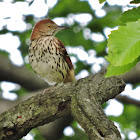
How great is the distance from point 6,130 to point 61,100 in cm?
60

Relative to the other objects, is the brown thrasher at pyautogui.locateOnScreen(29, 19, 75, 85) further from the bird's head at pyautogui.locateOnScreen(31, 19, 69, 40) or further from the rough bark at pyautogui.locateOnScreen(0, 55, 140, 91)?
the rough bark at pyautogui.locateOnScreen(0, 55, 140, 91)

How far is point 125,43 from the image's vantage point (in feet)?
3.12

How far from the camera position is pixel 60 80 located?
16.3 feet

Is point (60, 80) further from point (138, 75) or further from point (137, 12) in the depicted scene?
point (137, 12)

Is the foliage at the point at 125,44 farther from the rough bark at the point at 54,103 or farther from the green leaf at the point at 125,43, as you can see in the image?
the rough bark at the point at 54,103

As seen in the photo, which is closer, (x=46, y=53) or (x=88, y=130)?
(x=88, y=130)

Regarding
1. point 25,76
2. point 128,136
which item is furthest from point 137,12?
point 128,136

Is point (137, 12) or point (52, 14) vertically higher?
point (137, 12)

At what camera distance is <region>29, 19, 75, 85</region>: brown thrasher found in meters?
4.50

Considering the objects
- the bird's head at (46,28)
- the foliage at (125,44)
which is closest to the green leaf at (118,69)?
the foliage at (125,44)

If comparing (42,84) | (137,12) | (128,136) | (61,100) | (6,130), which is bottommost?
(128,136)

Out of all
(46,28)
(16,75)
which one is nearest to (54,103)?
(16,75)

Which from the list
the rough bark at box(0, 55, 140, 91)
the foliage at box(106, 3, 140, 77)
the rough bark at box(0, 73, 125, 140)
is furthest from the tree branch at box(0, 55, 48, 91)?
the foliage at box(106, 3, 140, 77)

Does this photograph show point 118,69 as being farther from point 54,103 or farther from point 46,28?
point 46,28
